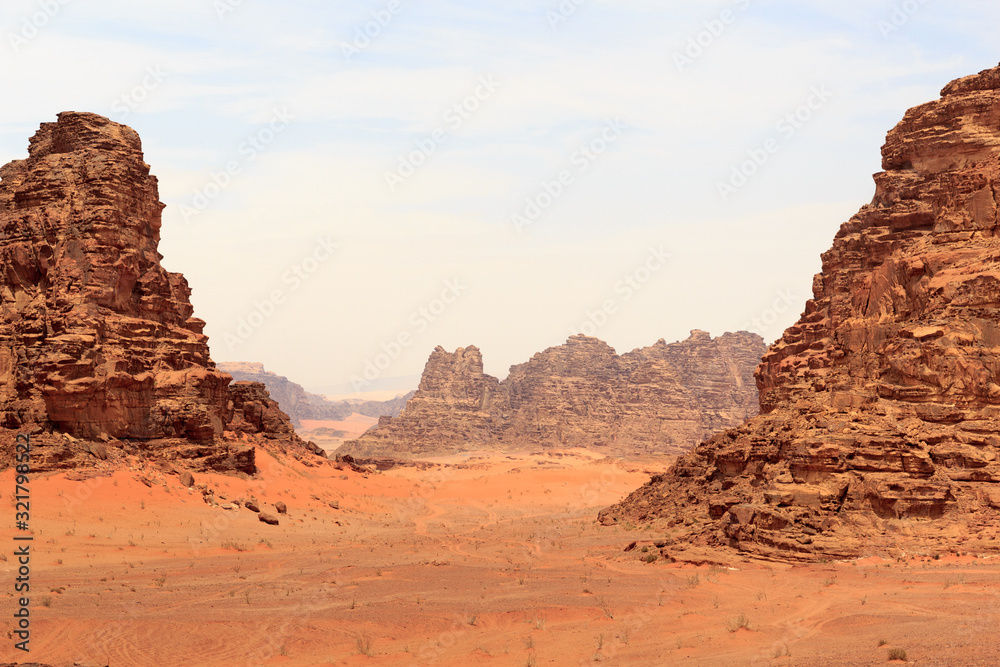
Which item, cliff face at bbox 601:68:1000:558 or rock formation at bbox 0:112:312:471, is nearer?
cliff face at bbox 601:68:1000:558

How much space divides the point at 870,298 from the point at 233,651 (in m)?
23.6

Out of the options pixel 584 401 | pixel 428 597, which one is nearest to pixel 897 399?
pixel 428 597

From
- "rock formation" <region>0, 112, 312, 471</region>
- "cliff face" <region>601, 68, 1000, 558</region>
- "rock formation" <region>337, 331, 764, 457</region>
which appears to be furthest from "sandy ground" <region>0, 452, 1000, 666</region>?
"rock formation" <region>337, 331, 764, 457</region>

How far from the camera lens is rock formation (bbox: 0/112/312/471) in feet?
105

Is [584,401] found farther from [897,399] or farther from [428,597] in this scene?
[428,597]

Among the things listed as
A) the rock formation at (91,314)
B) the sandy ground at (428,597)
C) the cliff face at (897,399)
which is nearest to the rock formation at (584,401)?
the rock formation at (91,314)

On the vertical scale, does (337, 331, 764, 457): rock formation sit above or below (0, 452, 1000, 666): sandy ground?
above

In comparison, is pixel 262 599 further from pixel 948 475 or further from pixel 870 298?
pixel 870 298

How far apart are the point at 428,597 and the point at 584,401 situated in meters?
88.2

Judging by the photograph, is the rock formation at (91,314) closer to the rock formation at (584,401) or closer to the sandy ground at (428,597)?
the sandy ground at (428,597)

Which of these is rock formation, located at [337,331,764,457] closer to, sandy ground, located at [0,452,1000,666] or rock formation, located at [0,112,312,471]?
rock formation, located at [0,112,312,471]

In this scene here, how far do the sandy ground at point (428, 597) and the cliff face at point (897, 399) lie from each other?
1903 millimetres

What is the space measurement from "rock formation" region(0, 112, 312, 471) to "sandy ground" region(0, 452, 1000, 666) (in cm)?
260

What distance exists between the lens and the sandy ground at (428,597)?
1505cm
